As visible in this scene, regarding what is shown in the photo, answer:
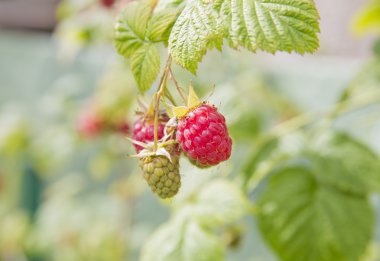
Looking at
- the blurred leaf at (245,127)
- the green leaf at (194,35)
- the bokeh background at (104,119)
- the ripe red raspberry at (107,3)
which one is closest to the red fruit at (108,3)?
the ripe red raspberry at (107,3)

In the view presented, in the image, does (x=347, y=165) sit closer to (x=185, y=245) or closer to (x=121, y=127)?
(x=185, y=245)

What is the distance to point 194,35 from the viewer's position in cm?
83

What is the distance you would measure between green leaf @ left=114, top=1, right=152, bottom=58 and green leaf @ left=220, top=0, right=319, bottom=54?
164mm

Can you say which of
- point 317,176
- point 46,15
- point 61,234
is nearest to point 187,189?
point 317,176

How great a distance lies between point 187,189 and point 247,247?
4.51 feet

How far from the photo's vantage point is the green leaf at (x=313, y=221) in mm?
1338

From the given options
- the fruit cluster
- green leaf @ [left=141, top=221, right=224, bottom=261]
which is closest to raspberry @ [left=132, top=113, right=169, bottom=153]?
the fruit cluster

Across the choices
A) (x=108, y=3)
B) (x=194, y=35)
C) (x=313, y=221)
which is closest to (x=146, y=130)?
(x=194, y=35)

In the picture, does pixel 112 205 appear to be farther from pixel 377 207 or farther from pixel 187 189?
pixel 187 189

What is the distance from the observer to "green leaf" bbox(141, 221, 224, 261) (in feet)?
4.23

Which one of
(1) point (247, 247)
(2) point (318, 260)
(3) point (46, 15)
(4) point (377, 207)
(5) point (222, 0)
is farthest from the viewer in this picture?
(3) point (46, 15)

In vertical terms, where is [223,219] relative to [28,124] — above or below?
above

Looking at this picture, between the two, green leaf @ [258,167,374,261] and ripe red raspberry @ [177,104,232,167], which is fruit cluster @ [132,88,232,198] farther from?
green leaf @ [258,167,374,261]

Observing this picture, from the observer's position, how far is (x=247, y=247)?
269 centimetres
